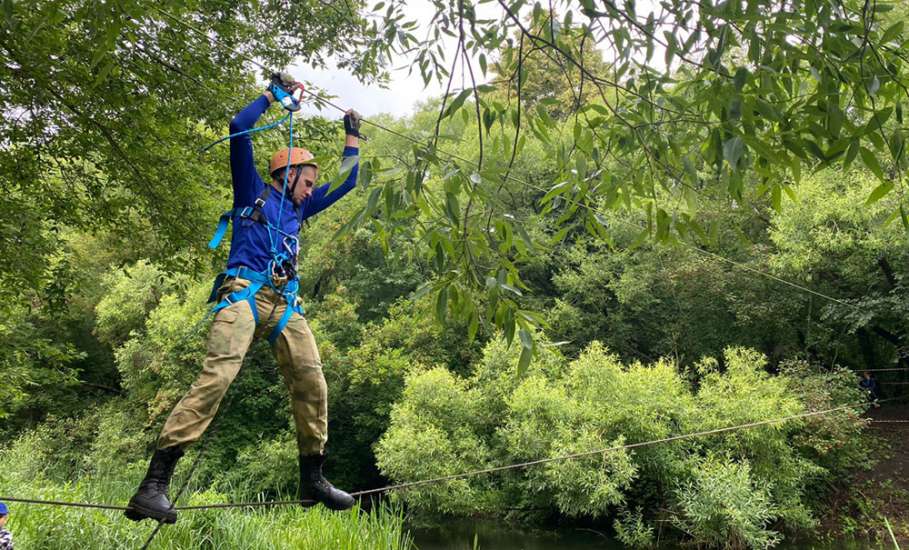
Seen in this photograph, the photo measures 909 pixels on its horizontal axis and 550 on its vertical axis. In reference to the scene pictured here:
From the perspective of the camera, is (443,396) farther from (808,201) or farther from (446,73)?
(446,73)

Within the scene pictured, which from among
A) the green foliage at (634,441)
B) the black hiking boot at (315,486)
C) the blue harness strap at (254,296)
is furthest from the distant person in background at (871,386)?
the blue harness strap at (254,296)

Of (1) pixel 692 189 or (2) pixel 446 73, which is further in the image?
(2) pixel 446 73

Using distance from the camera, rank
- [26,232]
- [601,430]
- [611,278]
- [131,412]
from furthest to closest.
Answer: [131,412] → [611,278] → [601,430] → [26,232]

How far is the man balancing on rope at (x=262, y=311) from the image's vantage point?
2355 millimetres

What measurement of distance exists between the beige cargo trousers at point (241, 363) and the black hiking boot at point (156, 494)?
4 centimetres

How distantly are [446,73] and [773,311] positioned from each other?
18094mm

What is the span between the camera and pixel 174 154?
5562 mm

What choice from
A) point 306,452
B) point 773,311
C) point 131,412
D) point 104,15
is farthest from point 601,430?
point 131,412

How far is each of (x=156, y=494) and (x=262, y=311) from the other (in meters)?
0.71

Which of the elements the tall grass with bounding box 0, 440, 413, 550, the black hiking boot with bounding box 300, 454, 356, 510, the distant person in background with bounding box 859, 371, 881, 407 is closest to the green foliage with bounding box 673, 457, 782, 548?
the distant person in background with bounding box 859, 371, 881, 407

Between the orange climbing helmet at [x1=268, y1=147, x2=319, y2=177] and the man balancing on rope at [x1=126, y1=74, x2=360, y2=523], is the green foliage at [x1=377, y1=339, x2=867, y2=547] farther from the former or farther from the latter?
the orange climbing helmet at [x1=268, y1=147, x2=319, y2=177]

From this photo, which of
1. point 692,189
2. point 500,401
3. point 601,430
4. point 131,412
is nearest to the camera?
point 692,189

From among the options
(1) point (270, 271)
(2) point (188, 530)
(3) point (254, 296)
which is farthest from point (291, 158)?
(2) point (188, 530)

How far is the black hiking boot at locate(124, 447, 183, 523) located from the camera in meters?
2.33
